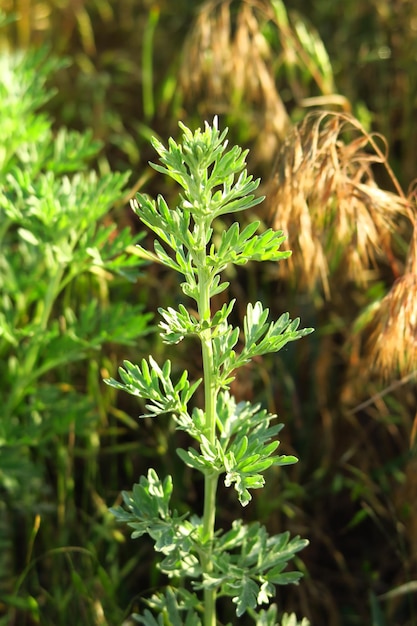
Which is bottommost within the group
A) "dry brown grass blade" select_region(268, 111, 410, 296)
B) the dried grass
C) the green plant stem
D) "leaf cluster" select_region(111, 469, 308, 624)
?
"leaf cluster" select_region(111, 469, 308, 624)

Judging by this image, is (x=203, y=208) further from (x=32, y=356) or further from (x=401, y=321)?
(x=32, y=356)

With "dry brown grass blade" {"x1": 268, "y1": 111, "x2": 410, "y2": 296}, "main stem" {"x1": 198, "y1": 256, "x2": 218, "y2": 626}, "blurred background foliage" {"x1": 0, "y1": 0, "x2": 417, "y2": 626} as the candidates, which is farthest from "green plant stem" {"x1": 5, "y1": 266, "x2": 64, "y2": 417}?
"main stem" {"x1": 198, "y1": 256, "x2": 218, "y2": 626}

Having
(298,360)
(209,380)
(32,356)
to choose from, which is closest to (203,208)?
(209,380)

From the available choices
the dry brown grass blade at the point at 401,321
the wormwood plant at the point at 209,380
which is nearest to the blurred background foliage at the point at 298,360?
the dry brown grass blade at the point at 401,321

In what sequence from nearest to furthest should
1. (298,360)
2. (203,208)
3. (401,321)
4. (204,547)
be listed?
(203,208), (204,547), (401,321), (298,360)

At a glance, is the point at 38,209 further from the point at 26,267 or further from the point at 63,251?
the point at 26,267

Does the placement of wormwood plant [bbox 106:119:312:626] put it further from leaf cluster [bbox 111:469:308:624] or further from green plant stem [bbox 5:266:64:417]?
green plant stem [bbox 5:266:64:417]
